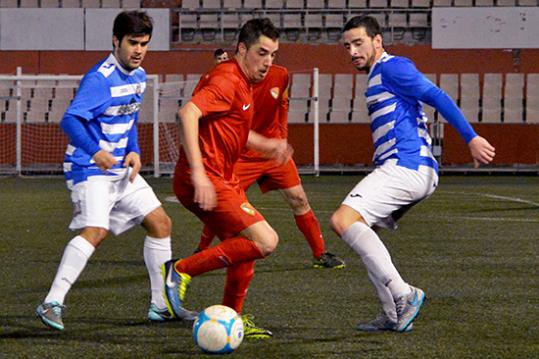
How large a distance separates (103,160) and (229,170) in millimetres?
686

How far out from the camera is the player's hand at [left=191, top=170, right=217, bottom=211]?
5332 mm

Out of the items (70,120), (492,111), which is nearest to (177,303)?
(70,120)

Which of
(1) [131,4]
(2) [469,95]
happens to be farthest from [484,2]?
(1) [131,4]

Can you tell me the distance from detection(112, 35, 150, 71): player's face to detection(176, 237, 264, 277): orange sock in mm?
1175

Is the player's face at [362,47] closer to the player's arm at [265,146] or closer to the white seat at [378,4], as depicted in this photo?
the player's arm at [265,146]

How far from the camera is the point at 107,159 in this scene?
6.07m

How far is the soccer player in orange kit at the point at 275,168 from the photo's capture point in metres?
9.22

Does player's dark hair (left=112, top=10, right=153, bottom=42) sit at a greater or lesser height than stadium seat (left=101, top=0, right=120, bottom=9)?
lesser

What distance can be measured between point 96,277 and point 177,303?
8.88ft

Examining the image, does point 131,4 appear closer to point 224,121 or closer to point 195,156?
point 224,121

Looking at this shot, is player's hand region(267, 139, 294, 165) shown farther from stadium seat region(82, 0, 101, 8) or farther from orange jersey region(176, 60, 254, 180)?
stadium seat region(82, 0, 101, 8)

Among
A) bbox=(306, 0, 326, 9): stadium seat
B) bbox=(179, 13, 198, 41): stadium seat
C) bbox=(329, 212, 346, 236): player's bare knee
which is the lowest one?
bbox=(329, 212, 346, 236): player's bare knee

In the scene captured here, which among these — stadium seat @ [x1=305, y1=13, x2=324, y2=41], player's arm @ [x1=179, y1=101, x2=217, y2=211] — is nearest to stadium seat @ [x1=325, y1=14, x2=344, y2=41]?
stadium seat @ [x1=305, y1=13, x2=324, y2=41]

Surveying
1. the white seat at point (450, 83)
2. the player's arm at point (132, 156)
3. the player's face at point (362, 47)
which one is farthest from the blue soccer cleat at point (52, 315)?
the white seat at point (450, 83)
